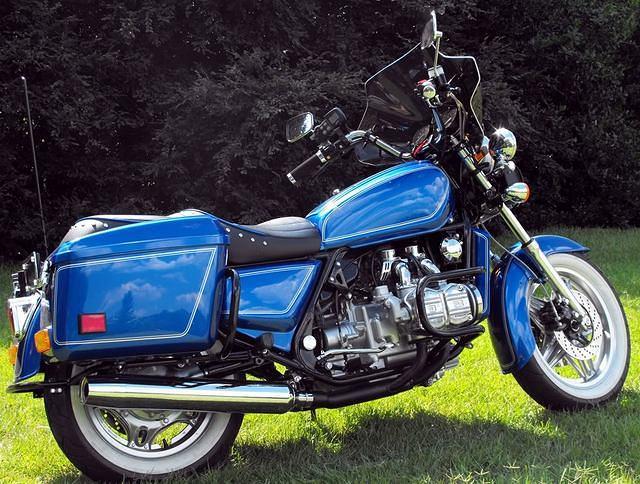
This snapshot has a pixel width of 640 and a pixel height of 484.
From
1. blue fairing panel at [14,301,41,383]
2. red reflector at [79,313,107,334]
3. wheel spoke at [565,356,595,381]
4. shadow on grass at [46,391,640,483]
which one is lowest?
shadow on grass at [46,391,640,483]

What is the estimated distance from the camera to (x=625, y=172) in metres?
11.4

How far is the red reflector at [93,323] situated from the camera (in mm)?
2385

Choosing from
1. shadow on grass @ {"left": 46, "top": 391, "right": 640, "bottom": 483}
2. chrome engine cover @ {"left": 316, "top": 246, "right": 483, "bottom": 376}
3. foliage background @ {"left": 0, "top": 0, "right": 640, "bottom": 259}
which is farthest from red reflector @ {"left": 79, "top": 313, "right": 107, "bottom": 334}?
foliage background @ {"left": 0, "top": 0, "right": 640, "bottom": 259}

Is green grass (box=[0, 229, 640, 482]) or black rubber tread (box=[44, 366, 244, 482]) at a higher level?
black rubber tread (box=[44, 366, 244, 482])

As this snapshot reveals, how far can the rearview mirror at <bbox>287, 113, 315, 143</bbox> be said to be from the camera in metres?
2.95

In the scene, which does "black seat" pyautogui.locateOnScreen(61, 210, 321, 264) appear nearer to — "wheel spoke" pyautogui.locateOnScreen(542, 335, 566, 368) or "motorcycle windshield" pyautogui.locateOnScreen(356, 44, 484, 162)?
"motorcycle windshield" pyautogui.locateOnScreen(356, 44, 484, 162)

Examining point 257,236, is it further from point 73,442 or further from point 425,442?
point 425,442

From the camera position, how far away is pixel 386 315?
288cm

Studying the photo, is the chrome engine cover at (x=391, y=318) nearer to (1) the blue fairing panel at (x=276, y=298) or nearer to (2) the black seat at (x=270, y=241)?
(1) the blue fairing panel at (x=276, y=298)

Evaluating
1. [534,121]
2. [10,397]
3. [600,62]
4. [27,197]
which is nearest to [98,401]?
[10,397]

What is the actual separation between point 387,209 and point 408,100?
2.14 feet

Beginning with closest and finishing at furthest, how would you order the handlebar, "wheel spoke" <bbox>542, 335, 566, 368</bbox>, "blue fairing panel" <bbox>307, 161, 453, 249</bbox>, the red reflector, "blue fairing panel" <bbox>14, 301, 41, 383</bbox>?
the red reflector, "blue fairing panel" <bbox>14, 301, 41, 383</bbox>, "blue fairing panel" <bbox>307, 161, 453, 249</bbox>, the handlebar, "wheel spoke" <bbox>542, 335, 566, 368</bbox>

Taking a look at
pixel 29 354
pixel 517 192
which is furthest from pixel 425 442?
pixel 29 354

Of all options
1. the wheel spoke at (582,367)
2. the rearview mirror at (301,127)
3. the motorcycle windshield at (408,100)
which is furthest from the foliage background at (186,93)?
the wheel spoke at (582,367)
